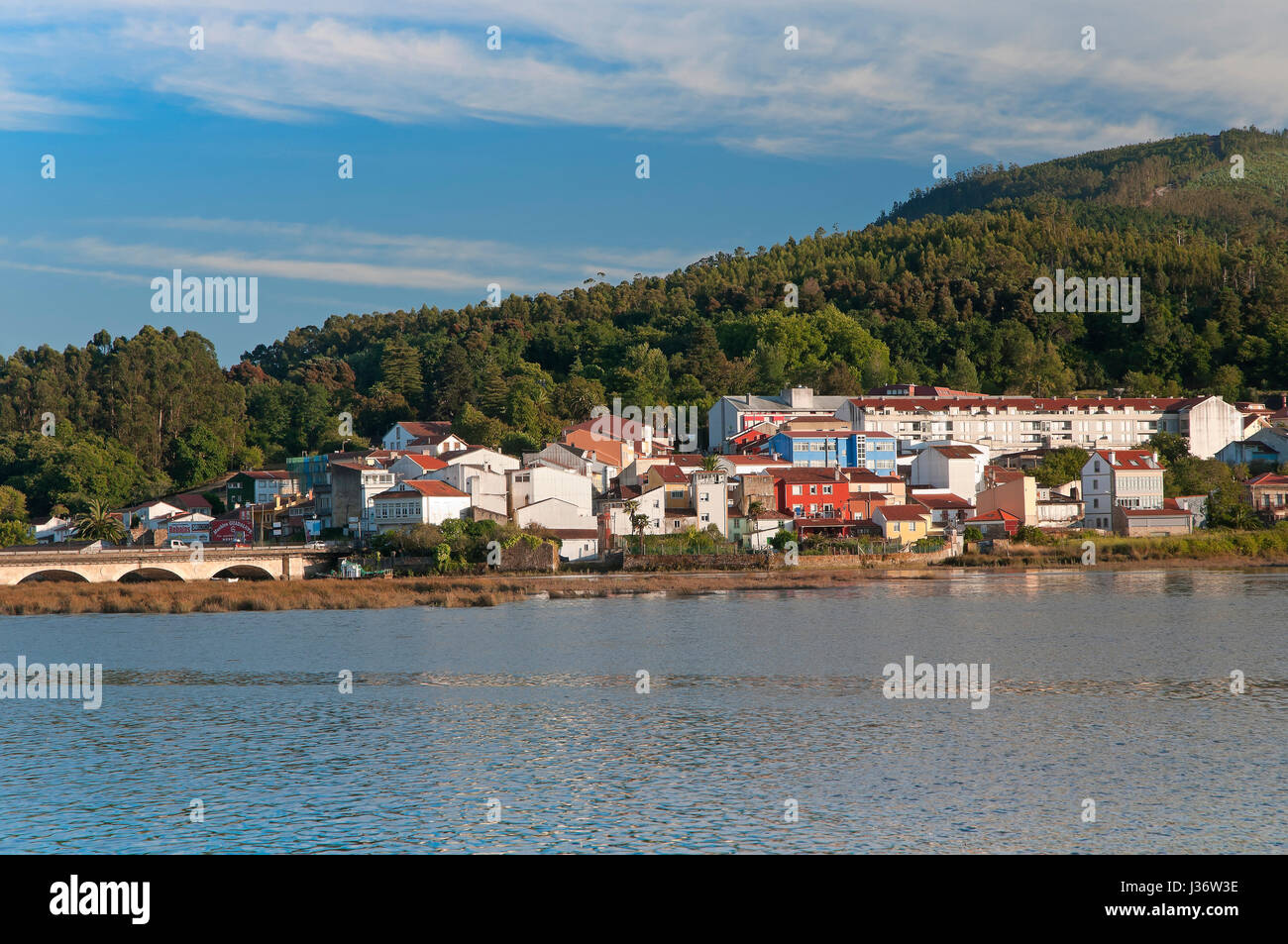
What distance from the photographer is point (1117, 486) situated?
6200cm

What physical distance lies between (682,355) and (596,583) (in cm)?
5724

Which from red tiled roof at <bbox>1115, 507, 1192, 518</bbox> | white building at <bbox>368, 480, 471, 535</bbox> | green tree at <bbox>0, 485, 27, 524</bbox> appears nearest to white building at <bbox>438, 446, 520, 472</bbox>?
white building at <bbox>368, 480, 471, 535</bbox>

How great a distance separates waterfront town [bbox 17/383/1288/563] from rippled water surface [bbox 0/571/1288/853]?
2306 centimetres

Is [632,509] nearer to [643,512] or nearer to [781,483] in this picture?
[643,512]

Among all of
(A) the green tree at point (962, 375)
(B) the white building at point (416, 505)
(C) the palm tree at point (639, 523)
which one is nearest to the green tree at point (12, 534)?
(B) the white building at point (416, 505)

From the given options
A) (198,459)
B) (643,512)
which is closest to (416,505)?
(643,512)

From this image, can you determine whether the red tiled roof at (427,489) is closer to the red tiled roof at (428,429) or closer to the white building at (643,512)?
Result: the white building at (643,512)

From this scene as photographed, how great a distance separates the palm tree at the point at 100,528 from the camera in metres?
63.5

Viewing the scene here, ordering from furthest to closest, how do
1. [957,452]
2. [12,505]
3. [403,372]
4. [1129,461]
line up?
1. [403,372]
2. [12,505]
3. [957,452]
4. [1129,461]

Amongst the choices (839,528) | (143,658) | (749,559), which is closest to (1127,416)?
(839,528)

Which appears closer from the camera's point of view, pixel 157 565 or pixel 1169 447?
pixel 157 565

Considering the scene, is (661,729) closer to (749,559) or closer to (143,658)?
(143,658)

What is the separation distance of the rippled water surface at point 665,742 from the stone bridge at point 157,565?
16.0 meters
